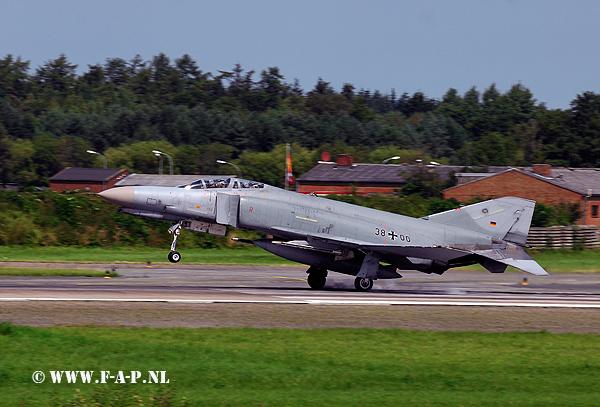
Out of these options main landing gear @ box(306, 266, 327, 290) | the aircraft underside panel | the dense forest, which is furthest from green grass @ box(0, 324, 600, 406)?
the dense forest

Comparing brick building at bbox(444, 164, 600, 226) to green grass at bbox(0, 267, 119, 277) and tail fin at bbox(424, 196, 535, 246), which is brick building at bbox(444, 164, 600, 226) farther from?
green grass at bbox(0, 267, 119, 277)

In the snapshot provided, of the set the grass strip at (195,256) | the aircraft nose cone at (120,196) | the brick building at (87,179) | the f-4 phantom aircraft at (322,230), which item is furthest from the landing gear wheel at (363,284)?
the brick building at (87,179)

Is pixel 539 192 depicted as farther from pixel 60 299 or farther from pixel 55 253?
pixel 60 299

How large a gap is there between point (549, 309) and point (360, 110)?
148264 millimetres

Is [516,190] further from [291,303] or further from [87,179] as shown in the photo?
[291,303]

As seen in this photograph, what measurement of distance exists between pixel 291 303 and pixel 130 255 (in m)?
21.7

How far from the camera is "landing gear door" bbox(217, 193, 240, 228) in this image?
2217cm

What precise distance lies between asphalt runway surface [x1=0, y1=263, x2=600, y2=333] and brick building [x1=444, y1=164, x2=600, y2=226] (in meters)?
32.7

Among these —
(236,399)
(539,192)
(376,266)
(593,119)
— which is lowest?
(236,399)

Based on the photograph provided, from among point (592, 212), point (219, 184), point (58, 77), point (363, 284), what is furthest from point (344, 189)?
point (58, 77)

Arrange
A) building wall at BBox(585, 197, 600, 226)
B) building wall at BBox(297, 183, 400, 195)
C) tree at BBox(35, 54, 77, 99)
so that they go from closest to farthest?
building wall at BBox(585, 197, 600, 226)
building wall at BBox(297, 183, 400, 195)
tree at BBox(35, 54, 77, 99)

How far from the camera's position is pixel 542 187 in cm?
5931

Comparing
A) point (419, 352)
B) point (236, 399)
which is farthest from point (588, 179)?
point (236, 399)

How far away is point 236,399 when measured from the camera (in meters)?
9.66
